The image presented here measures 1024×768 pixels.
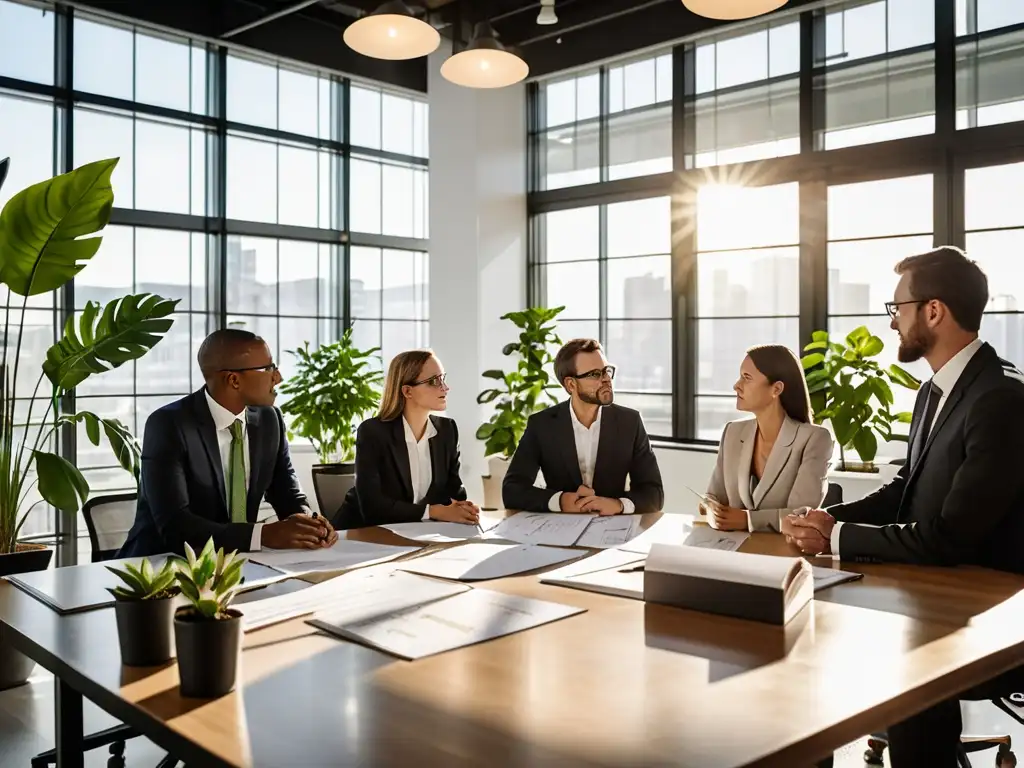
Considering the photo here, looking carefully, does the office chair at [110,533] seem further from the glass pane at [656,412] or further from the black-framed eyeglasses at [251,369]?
the glass pane at [656,412]

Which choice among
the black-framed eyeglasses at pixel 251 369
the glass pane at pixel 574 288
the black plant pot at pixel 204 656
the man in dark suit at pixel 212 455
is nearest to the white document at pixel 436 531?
the man in dark suit at pixel 212 455

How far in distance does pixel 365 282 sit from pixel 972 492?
18.5ft

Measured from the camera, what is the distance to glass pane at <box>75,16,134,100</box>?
222 inches

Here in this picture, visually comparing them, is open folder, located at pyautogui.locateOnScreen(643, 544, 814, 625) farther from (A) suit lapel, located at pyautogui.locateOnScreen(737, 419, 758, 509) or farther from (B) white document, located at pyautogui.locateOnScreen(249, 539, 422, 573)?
(A) suit lapel, located at pyautogui.locateOnScreen(737, 419, 758, 509)

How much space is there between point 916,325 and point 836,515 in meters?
0.56

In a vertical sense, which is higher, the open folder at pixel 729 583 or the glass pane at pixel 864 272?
the glass pane at pixel 864 272

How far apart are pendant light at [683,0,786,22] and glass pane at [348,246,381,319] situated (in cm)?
452

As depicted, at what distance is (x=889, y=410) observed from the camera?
17.4 feet

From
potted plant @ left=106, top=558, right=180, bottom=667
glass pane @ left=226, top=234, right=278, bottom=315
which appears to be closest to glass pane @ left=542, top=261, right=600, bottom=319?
glass pane @ left=226, top=234, right=278, bottom=315

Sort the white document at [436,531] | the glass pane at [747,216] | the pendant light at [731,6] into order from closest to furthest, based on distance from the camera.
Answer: the white document at [436,531]
the pendant light at [731,6]
the glass pane at [747,216]

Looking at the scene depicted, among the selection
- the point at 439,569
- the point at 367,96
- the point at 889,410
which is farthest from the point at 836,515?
the point at 367,96

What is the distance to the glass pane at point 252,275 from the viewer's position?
6.41 meters

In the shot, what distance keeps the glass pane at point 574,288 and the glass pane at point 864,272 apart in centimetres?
180

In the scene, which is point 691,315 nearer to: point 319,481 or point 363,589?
point 319,481
